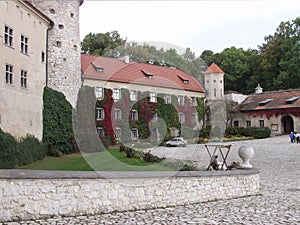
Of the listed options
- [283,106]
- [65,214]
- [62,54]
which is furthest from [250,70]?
[65,214]

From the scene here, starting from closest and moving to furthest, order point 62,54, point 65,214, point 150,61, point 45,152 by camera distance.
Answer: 1. point 65,214
2. point 150,61
3. point 45,152
4. point 62,54

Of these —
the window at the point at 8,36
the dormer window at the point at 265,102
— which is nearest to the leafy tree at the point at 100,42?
the dormer window at the point at 265,102

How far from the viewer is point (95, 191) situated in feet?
22.7

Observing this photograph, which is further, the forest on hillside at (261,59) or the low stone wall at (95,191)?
the forest on hillside at (261,59)

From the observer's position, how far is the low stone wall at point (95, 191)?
20.0 feet

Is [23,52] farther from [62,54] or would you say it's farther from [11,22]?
[62,54]

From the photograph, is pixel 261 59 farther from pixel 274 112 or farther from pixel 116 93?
pixel 116 93

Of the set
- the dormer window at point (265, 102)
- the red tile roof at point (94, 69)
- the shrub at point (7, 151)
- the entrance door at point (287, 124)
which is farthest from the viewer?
the dormer window at point (265, 102)

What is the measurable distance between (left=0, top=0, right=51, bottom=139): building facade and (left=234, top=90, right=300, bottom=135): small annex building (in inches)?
1040

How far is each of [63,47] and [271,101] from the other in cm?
2587

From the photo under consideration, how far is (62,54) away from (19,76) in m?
6.22

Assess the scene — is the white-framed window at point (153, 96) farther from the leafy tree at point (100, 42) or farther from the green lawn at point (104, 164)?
the leafy tree at point (100, 42)

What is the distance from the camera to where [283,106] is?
125 ft

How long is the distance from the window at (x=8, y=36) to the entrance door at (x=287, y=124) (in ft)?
103
